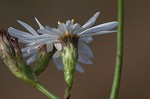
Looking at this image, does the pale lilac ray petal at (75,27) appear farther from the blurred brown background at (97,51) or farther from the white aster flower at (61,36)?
the blurred brown background at (97,51)

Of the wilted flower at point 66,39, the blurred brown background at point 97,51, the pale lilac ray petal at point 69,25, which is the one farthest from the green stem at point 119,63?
the blurred brown background at point 97,51

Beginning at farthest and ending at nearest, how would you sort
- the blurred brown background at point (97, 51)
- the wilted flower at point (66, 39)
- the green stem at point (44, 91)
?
the blurred brown background at point (97, 51) → the wilted flower at point (66, 39) → the green stem at point (44, 91)

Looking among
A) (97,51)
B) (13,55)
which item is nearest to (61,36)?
(13,55)

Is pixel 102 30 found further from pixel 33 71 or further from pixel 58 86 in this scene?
pixel 58 86

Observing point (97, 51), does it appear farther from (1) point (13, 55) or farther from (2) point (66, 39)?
(1) point (13, 55)

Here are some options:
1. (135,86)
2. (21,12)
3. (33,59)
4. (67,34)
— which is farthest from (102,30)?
(21,12)
